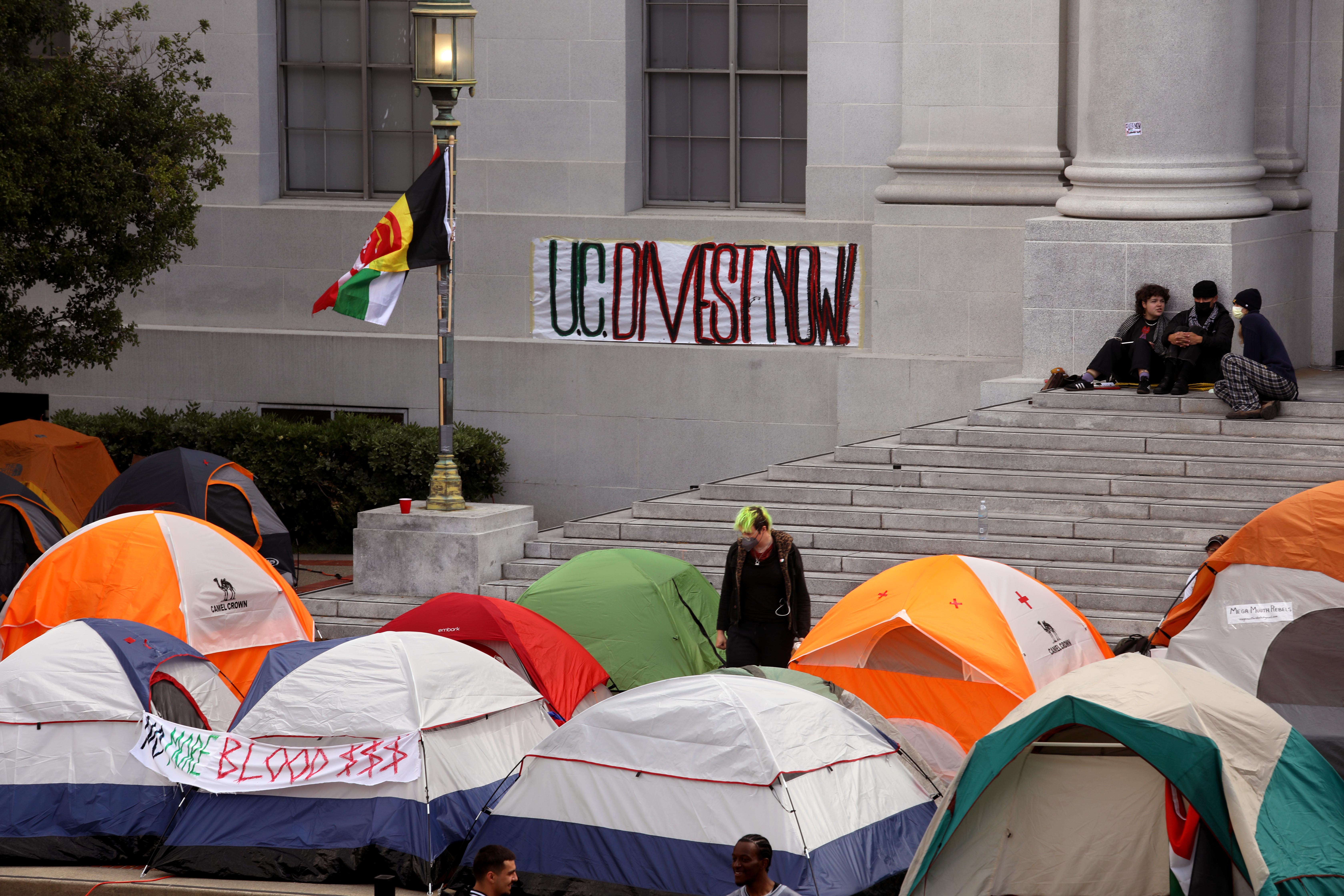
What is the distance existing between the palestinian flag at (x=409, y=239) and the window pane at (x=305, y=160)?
300 inches

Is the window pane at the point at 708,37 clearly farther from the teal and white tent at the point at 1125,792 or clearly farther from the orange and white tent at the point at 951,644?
the teal and white tent at the point at 1125,792

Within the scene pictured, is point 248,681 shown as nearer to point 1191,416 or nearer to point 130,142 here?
point 130,142

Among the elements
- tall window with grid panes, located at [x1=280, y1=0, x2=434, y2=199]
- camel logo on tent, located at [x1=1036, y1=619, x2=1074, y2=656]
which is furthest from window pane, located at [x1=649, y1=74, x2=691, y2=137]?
camel logo on tent, located at [x1=1036, y1=619, x2=1074, y2=656]

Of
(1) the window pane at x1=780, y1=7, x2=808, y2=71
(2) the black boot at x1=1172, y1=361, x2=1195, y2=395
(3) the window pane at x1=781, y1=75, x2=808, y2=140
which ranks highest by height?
(1) the window pane at x1=780, y1=7, x2=808, y2=71

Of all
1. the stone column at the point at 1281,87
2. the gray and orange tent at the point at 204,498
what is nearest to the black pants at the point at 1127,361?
the stone column at the point at 1281,87

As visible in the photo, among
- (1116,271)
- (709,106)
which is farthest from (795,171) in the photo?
(1116,271)

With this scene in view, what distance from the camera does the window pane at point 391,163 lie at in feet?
77.9

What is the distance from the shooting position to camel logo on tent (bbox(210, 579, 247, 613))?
1473 centimetres

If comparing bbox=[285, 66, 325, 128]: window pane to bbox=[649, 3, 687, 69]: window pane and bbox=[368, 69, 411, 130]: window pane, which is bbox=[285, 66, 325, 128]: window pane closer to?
bbox=[368, 69, 411, 130]: window pane

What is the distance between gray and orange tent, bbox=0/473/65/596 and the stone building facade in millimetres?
5851

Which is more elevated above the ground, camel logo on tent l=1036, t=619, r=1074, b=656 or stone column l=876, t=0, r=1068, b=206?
stone column l=876, t=0, r=1068, b=206

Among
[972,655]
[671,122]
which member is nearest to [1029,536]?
[972,655]

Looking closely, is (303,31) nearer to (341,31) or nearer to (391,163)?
(341,31)

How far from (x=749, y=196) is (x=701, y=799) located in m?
13.7
